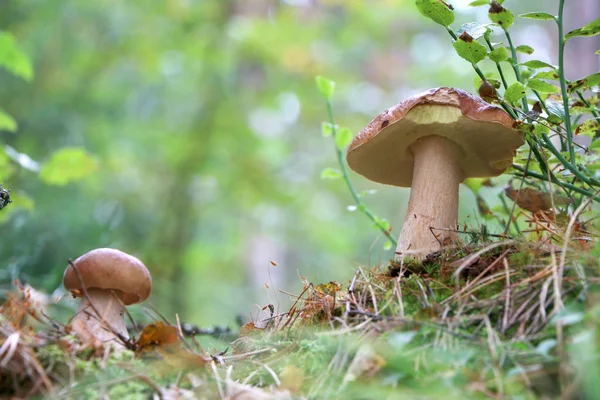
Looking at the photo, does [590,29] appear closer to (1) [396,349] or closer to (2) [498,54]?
(2) [498,54]

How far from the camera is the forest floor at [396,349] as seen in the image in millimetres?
1165

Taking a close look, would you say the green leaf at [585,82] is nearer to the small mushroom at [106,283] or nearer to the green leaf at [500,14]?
the green leaf at [500,14]

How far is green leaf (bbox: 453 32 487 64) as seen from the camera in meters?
1.78

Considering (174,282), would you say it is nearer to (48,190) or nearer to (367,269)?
(48,190)

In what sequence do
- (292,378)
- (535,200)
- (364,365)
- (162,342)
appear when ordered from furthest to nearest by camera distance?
(535,200)
(162,342)
(292,378)
(364,365)

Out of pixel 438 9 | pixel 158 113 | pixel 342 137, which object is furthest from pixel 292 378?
pixel 158 113

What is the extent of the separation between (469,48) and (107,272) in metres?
1.57

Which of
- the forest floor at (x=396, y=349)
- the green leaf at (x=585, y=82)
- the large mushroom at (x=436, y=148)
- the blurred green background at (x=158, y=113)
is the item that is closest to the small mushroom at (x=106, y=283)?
the forest floor at (x=396, y=349)

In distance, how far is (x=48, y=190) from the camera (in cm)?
537

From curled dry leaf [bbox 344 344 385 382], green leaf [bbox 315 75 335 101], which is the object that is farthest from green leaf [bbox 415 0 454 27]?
curled dry leaf [bbox 344 344 385 382]

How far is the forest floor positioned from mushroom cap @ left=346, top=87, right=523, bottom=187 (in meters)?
0.56

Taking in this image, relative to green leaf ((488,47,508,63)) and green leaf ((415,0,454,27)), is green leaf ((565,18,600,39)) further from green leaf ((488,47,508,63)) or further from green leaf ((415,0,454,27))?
green leaf ((415,0,454,27))

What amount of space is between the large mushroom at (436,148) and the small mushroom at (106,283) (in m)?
1.05

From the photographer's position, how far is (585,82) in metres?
1.83
